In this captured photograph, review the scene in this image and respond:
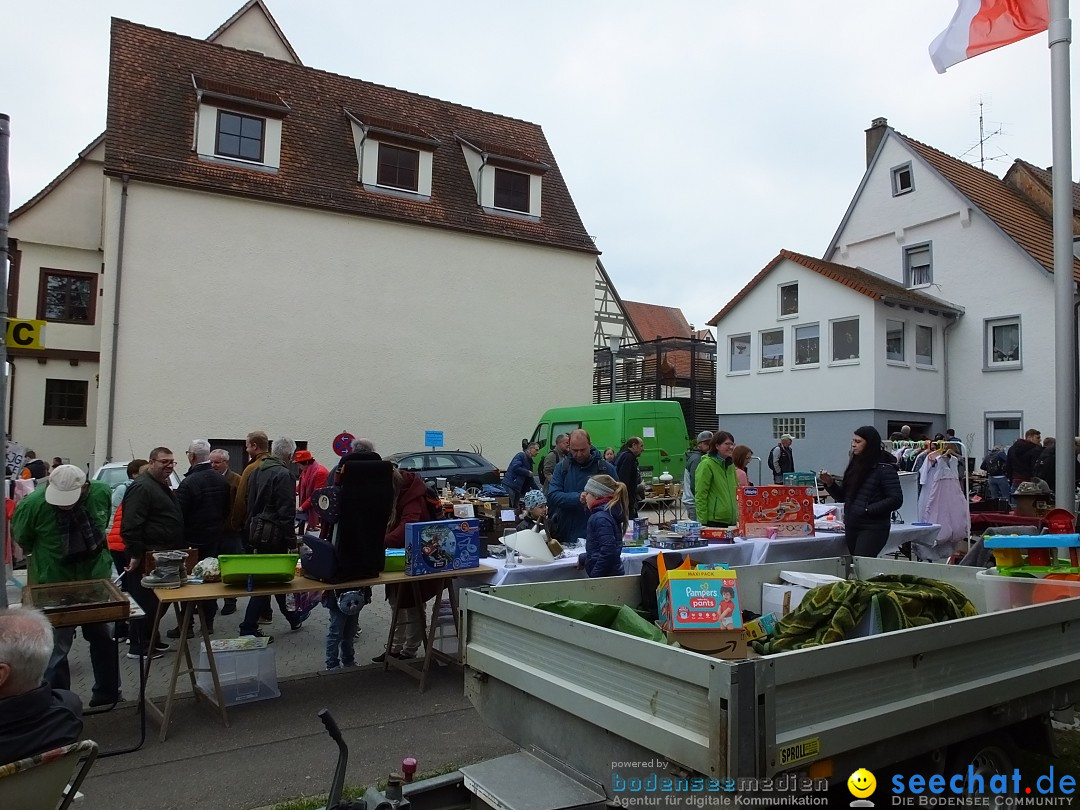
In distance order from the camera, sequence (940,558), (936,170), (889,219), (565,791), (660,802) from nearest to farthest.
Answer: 1. (660,802)
2. (565,791)
3. (940,558)
4. (936,170)
5. (889,219)

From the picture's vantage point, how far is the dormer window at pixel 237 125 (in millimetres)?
18516

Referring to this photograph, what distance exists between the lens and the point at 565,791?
9.27 ft

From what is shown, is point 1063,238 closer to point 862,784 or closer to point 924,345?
point 862,784

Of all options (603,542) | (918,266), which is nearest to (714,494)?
(603,542)

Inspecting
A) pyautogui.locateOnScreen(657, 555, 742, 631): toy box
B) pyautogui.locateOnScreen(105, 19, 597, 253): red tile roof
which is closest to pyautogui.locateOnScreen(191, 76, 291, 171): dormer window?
pyautogui.locateOnScreen(105, 19, 597, 253): red tile roof

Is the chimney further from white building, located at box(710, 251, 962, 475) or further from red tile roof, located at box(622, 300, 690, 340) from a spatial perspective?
red tile roof, located at box(622, 300, 690, 340)

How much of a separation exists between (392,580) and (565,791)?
304cm

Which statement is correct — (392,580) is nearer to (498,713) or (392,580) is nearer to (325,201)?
(498,713)

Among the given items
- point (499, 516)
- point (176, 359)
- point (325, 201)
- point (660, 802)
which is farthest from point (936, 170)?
point (660, 802)

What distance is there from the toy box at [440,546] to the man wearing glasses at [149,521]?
2.16 m

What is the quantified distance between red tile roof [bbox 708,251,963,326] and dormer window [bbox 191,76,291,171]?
54.5 feet

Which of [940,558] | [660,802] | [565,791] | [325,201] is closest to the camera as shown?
[660,802]

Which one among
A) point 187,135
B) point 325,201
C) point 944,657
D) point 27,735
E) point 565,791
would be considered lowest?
point 565,791

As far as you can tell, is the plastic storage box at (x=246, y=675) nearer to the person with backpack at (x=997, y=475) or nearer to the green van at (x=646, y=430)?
the green van at (x=646, y=430)
